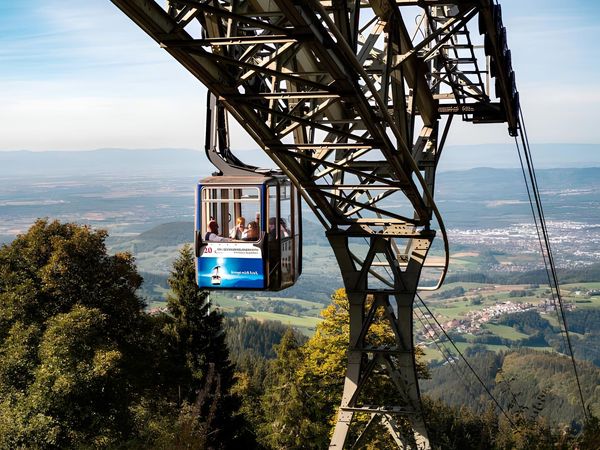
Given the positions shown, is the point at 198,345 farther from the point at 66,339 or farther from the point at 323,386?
the point at 66,339

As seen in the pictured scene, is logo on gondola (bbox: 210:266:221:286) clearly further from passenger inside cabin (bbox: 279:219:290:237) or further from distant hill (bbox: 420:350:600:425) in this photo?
distant hill (bbox: 420:350:600:425)

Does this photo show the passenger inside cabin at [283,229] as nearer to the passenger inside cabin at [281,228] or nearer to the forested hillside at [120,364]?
the passenger inside cabin at [281,228]

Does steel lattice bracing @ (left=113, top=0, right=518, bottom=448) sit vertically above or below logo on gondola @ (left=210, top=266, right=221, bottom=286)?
above

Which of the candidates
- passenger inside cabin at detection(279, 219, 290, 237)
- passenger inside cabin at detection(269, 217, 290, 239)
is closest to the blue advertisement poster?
passenger inside cabin at detection(269, 217, 290, 239)

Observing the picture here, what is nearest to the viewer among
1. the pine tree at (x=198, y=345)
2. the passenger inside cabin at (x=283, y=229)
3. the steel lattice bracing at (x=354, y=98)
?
the steel lattice bracing at (x=354, y=98)

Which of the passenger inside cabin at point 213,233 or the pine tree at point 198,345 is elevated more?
the passenger inside cabin at point 213,233

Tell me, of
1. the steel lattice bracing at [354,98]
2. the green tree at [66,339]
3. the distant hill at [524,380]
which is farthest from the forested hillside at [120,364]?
the distant hill at [524,380]

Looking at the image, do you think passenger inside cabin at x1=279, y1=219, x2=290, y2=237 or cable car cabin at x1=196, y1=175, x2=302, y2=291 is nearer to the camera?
cable car cabin at x1=196, y1=175, x2=302, y2=291

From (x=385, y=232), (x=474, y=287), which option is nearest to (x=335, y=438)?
(x=385, y=232)
